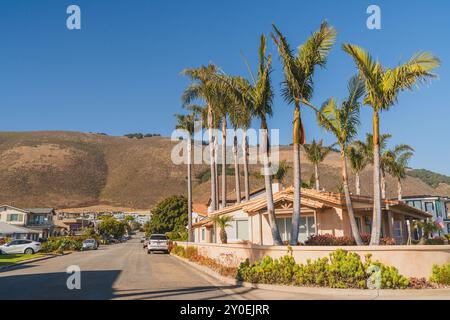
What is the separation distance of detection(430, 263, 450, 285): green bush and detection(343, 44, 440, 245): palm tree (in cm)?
255

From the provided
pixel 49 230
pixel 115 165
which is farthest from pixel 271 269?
pixel 115 165

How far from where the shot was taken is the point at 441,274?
12719mm

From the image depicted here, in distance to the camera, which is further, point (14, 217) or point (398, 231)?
point (14, 217)

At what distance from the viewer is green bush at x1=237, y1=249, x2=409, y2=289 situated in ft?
41.2

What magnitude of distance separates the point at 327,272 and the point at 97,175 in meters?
141

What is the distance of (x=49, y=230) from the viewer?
91.0 m

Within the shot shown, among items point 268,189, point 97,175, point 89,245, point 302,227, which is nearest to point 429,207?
point 302,227

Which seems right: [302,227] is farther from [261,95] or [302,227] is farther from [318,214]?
[261,95]

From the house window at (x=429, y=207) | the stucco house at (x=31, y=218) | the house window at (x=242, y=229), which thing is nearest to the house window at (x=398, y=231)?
the house window at (x=242, y=229)

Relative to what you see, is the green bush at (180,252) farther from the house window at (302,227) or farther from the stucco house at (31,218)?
the stucco house at (31,218)

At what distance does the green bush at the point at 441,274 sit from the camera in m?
12.7

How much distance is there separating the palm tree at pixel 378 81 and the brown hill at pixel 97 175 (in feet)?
299
